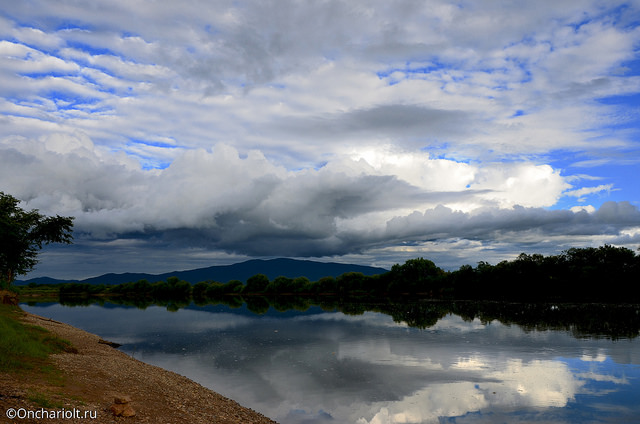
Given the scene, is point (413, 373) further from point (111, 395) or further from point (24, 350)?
point (24, 350)

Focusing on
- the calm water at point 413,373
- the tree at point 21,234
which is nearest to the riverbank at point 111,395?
the calm water at point 413,373

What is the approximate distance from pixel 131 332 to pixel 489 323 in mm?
70423

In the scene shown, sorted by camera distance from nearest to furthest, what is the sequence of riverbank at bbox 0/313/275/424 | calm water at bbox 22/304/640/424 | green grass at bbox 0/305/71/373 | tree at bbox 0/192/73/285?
riverbank at bbox 0/313/275/424
green grass at bbox 0/305/71/373
calm water at bbox 22/304/640/424
tree at bbox 0/192/73/285

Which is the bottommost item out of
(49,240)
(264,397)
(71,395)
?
(264,397)

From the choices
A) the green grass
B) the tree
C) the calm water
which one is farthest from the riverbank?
the tree

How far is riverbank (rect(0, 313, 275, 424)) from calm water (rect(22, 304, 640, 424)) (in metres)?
4.09

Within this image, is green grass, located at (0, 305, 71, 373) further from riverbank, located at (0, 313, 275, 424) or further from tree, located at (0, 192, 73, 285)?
tree, located at (0, 192, 73, 285)

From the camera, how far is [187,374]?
39625 millimetres

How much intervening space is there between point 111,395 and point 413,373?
90.3ft

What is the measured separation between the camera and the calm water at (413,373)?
93.7 ft

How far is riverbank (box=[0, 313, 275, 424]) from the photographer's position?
58.0ft

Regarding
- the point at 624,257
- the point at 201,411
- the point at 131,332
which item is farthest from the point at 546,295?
the point at 201,411

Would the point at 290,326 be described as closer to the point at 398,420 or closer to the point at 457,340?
the point at 457,340

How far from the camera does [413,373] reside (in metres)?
39.7
